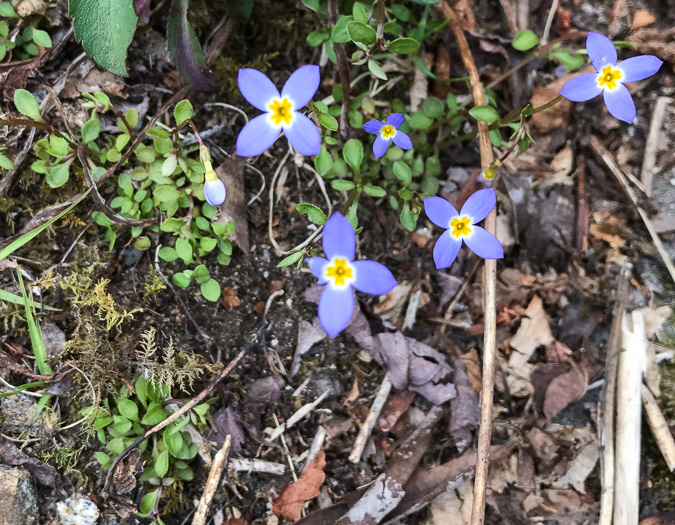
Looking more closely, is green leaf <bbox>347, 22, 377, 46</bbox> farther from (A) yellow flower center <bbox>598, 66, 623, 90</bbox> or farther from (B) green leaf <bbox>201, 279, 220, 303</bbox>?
(B) green leaf <bbox>201, 279, 220, 303</bbox>

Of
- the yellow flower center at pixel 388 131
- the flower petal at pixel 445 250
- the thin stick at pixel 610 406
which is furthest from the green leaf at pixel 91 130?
the thin stick at pixel 610 406

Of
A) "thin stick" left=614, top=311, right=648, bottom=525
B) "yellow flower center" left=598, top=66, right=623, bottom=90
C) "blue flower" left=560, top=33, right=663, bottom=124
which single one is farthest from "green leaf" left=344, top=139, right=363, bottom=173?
"thin stick" left=614, top=311, right=648, bottom=525

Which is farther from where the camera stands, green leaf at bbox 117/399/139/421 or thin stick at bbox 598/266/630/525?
thin stick at bbox 598/266/630/525

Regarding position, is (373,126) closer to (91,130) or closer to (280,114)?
(280,114)

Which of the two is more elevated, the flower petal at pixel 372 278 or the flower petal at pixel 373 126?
the flower petal at pixel 373 126

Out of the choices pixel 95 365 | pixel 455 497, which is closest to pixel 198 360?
pixel 95 365

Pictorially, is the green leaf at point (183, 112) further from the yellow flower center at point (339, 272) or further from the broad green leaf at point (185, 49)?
the yellow flower center at point (339, 272)
